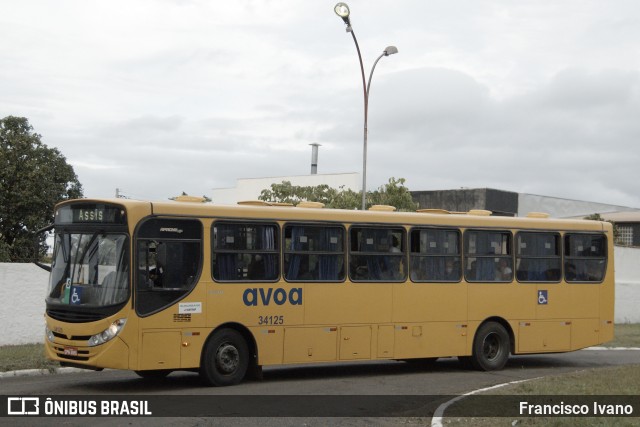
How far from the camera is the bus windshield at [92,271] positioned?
47.5 ft

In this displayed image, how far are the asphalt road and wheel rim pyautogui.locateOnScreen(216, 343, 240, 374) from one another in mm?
335

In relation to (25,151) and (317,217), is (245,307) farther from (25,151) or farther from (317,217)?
(25,151)

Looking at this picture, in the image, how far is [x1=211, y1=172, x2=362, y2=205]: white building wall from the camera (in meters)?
55.7

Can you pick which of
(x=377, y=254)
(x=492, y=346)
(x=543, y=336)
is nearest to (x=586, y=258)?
(x=543, y=336)

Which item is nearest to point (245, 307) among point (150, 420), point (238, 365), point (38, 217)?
point (238, 365)

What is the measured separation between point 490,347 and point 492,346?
2.7 inches

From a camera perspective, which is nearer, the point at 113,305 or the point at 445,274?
the point at 113,305

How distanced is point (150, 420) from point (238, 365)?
418cm

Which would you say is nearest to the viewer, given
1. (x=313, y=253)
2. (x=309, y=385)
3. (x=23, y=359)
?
(x=309, y=385)

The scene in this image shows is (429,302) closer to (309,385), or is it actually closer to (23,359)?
(309,385)

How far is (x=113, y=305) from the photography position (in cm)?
1436

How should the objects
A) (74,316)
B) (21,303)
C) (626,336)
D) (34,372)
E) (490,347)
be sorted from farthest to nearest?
(626,336)
(21,303)
(490,347)
(34,372)
(74,316)

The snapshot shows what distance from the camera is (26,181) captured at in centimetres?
3834

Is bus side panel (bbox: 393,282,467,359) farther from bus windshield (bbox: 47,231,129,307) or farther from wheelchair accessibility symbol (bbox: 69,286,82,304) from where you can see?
wheelchair accessibility symbol (bbox: 69,286,82,304)
